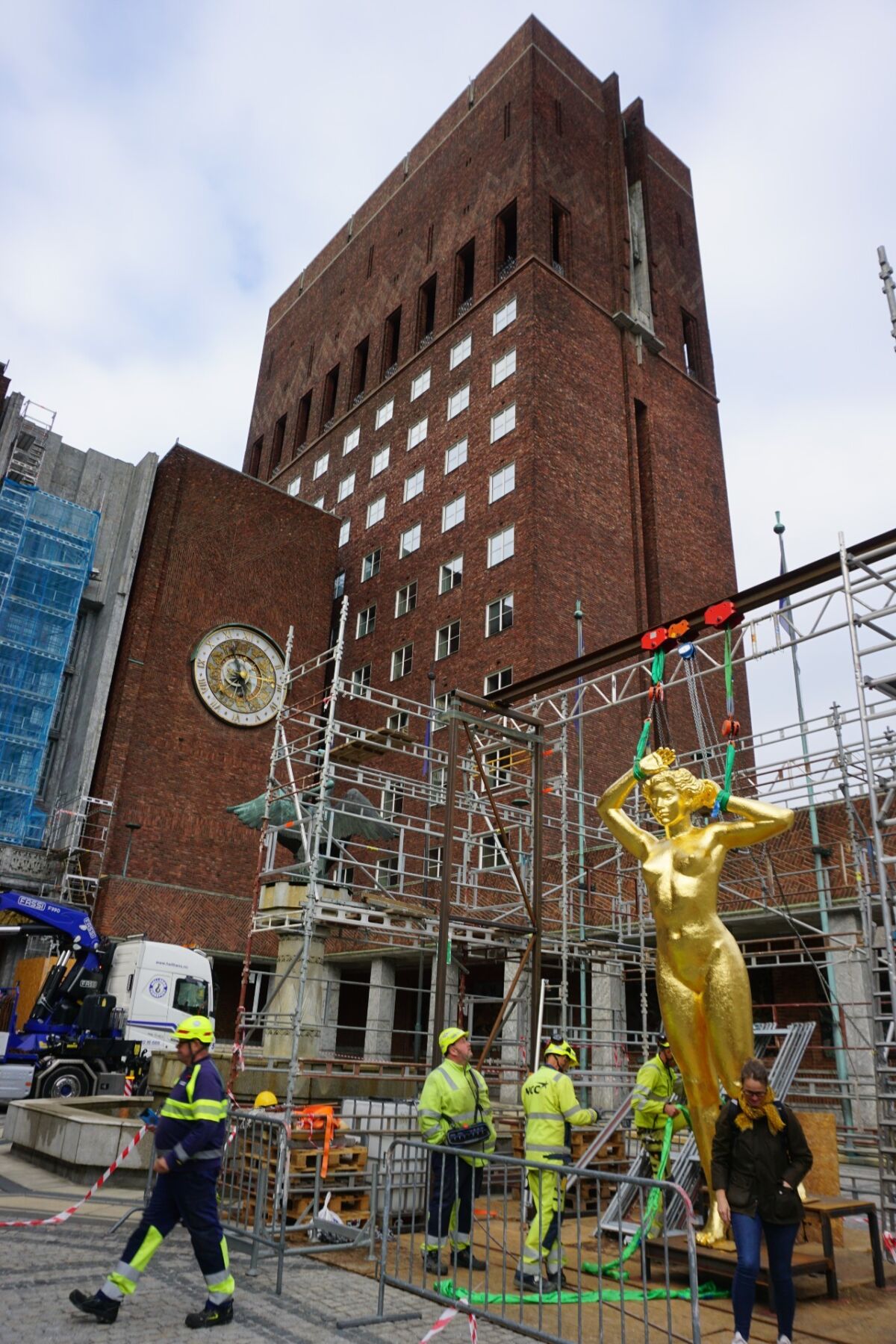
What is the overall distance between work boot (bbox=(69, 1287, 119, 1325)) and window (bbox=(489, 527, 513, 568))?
25.5m

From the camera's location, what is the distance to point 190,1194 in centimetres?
610

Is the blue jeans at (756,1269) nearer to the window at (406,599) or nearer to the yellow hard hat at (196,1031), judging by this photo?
the yellow hard hat at (196,1031)

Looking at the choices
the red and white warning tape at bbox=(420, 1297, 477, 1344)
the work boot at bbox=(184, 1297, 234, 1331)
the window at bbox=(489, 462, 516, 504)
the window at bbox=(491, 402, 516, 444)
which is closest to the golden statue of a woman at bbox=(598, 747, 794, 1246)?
the red and white warning tape at bbox=(420, 1297, 477, 1344)

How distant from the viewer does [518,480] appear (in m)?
30.5

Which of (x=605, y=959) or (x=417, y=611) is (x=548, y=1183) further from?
(x=417, y=611)

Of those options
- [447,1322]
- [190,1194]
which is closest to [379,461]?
[190,1194]

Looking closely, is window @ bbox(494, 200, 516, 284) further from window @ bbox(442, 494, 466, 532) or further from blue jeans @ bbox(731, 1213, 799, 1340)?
blue jeans @ bbox(731, 1213, 799, 1340)

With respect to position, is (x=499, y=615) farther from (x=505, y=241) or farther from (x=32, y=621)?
(x=505, y=241)

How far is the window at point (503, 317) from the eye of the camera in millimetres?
33688

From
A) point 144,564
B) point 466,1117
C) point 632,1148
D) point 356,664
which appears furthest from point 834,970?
point 144,564

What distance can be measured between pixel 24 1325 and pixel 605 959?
1388 cm

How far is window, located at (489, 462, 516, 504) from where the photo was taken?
31.0 metres

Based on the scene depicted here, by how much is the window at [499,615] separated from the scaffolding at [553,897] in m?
3.62

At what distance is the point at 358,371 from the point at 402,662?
16.6 m
